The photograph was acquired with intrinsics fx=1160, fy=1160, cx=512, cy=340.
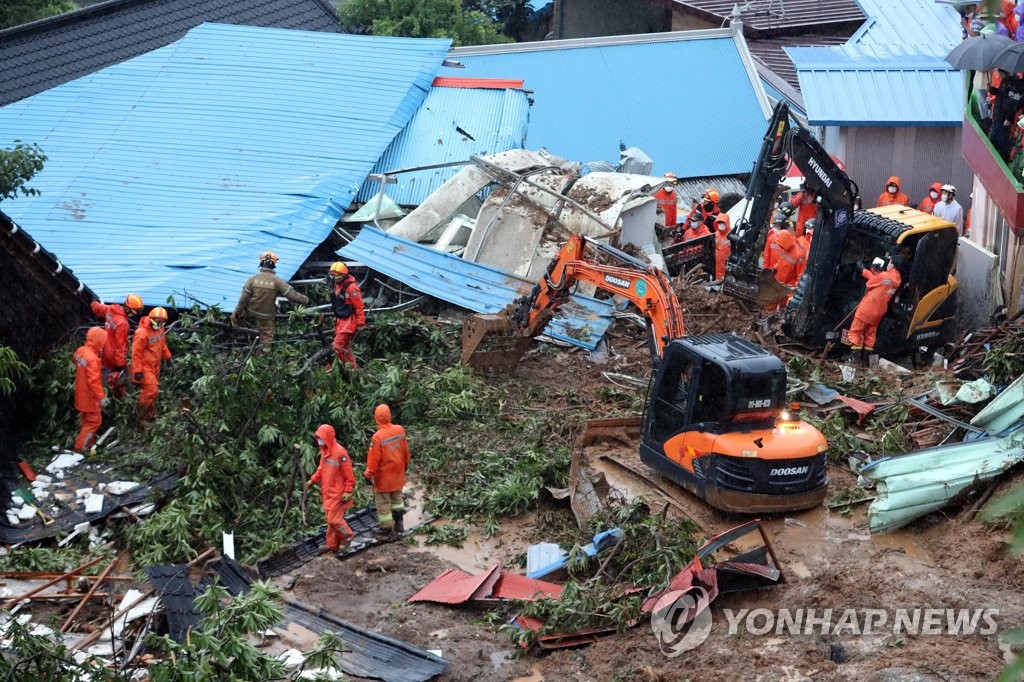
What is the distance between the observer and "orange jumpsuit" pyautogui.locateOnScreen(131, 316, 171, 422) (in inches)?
539

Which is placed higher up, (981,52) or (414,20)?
(414,20)

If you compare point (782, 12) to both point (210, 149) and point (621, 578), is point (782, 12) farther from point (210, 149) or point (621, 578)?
point (621, 578)

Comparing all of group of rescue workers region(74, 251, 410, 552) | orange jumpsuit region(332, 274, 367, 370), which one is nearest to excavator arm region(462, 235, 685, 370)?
orange jumpsuit region(332, 274, 367, 370)

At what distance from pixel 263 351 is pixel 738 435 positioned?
20.8ft

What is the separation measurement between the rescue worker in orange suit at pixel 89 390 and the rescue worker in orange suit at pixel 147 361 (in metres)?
0.41

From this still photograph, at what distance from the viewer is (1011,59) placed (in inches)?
566

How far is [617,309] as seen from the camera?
17.2m

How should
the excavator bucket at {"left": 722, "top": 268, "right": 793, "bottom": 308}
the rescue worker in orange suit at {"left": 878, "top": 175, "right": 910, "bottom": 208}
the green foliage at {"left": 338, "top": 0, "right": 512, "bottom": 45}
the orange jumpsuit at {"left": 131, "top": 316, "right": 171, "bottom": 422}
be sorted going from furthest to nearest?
1. the green foliage at {"left": 338, "top": 0, "right": 512, "bottom": 45}
2. the rescue worker in orange suit at {"left": 878, "top": 175, "right": 910, "bottom": 208}
3. the excavator bucket at {"left": 722, "top": 268, "right": 793, "bottom": 308}
4. the orange jumpsuit at {"left": 131, "top": 316, "right": 171, "bottom": 422}

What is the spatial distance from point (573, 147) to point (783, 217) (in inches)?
251

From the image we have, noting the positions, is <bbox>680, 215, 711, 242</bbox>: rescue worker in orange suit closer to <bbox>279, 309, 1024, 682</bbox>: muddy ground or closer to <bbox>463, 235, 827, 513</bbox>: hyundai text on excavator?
<bbox>279, 309, 1024, 682</bbox>: muddy ground

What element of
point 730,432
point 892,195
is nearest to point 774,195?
point 892,195

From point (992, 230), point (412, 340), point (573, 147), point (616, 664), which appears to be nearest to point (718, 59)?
point (573, 147)

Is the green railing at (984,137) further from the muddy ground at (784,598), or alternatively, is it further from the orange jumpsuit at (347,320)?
the orange jumpsuit at (347,320)

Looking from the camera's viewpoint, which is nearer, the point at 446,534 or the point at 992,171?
the point at 446,534
